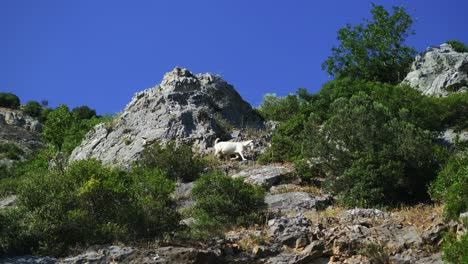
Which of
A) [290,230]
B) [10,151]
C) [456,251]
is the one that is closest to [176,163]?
[290,230]

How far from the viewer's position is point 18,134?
55.7 meters

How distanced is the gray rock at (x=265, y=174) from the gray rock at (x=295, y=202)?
1.30 meters

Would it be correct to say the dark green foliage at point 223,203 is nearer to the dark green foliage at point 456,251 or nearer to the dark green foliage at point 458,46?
the dark green foliage at point 456,251

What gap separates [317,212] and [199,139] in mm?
9789

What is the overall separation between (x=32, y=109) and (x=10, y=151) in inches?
1117

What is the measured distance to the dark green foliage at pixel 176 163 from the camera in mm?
23250

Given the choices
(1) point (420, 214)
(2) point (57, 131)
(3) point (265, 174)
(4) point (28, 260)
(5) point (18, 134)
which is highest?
(5) point (18, 134)

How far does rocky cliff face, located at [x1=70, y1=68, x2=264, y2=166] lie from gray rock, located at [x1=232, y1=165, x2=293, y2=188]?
4207 millimetres

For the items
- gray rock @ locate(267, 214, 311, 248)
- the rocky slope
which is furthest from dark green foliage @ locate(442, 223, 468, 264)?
gray rock @ locate(267, 214, 311, 248)

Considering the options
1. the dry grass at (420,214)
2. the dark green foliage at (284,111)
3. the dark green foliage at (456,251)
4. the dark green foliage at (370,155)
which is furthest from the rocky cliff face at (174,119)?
the dark green foliage at (456,251)

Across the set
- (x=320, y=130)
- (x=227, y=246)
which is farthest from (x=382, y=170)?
(x=227, y=246)

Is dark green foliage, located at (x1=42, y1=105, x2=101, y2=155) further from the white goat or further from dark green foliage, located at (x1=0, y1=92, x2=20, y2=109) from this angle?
dark green foliage, located at (x1=0, y1=92, x2=20, y2=109)

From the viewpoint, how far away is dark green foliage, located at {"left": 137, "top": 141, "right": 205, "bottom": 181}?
23250mm

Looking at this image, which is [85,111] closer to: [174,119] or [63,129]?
[63,129]
